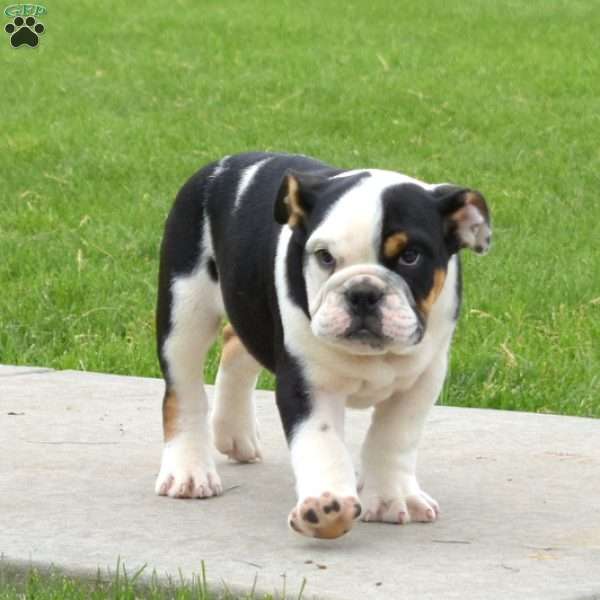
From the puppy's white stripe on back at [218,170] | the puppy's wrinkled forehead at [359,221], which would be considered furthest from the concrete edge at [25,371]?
the puppy's wrinkled forehead at [359,221]

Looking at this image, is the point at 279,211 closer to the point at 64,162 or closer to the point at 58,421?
the point at 58,421

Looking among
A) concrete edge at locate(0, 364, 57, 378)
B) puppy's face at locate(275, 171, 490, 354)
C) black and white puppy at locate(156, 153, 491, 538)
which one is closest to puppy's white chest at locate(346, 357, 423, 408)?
black and white puppy at locate(156, 153, 491, 538)

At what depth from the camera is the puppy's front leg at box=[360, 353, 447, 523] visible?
449 centimetres

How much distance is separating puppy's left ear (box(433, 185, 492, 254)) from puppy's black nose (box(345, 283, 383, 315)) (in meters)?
0.37

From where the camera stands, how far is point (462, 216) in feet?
14.0

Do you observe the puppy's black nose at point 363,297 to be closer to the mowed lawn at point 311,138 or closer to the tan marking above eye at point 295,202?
the tan marking above eye at point 295,202

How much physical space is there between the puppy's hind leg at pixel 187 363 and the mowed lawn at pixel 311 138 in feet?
5.53

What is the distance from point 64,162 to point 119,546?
7714mm

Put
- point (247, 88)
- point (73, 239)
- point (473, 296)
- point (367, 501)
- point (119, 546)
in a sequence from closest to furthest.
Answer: point (119, 546)
point (367, 501)
point (473, 296)
point (73, 239)
point (247, 88)

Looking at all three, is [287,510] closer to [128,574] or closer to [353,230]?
[128,574]

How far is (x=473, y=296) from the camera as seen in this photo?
7.89 meters

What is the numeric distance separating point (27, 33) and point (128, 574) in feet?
41.1

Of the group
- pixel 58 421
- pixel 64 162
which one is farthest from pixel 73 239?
pixel 58 421

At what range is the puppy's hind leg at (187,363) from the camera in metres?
4.91
